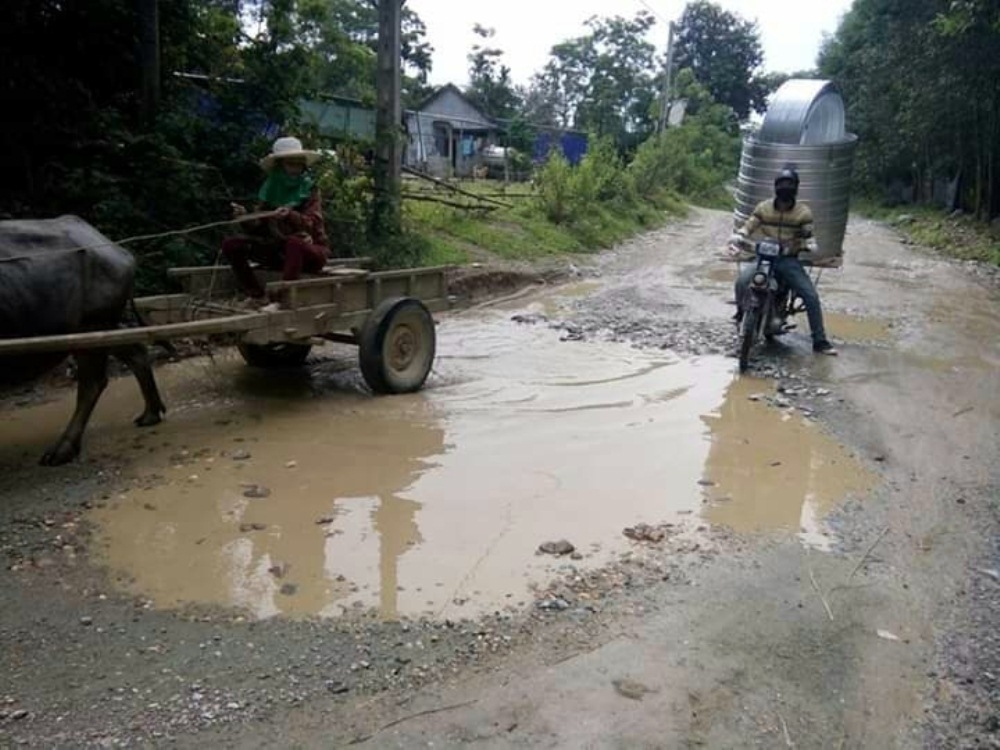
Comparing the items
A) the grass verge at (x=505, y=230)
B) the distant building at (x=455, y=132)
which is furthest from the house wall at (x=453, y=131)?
the grass verge at (x=505, y=230)

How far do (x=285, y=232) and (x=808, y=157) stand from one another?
6.82 metres

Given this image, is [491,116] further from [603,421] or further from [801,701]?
[801,701]

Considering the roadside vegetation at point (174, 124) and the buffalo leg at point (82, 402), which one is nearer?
the buffalo leg at point (82, 402)

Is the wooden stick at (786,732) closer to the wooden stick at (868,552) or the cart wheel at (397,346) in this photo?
the wooden stick at (868,552)

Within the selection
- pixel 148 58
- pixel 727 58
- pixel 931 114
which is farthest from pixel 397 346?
pixel 727 58

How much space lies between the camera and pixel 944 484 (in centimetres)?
612

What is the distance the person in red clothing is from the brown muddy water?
43.9 inches

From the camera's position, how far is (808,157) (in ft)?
36.3

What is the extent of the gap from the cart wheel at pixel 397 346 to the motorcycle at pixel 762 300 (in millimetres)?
3185

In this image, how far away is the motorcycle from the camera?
29.5 ft

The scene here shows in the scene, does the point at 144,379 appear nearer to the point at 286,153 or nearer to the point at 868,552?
the point at 286,153

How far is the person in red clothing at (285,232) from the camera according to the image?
7207 millimetres

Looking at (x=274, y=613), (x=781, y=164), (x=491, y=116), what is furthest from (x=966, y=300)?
(x=491, y=116)

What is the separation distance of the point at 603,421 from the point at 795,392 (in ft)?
7.05
